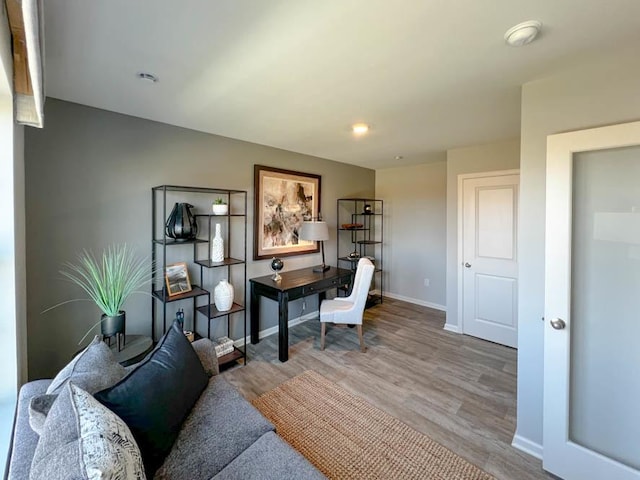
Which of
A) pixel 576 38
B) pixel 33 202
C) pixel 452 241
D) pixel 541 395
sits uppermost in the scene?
pixel 576 38

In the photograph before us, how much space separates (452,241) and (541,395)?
2.21 meters

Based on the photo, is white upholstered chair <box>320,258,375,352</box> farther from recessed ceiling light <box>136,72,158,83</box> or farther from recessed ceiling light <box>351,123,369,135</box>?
recessed ceiling light <box>136,72,158,83</box>

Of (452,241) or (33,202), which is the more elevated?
(33,202)

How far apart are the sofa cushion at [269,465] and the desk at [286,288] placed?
1.65m

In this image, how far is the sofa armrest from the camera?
1725 millimetres

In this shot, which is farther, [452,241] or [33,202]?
[452,241]

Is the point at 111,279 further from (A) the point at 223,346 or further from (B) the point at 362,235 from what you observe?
(B) the point at 362,235

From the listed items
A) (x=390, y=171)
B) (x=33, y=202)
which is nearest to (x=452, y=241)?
(x=390, y=171)

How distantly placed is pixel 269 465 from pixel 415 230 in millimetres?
4186

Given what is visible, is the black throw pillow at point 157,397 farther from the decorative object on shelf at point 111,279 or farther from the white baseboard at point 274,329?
the white baseboard at point 274,329

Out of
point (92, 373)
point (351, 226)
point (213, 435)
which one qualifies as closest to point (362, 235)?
point (351, 226)

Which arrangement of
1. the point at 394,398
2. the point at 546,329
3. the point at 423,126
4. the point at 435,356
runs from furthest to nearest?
the point at 435,356, the point at 423,126, the point at 394,398, the point at 546,329

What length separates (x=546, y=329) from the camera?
1642 mm

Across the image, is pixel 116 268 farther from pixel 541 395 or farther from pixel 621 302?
pixel 621 302
